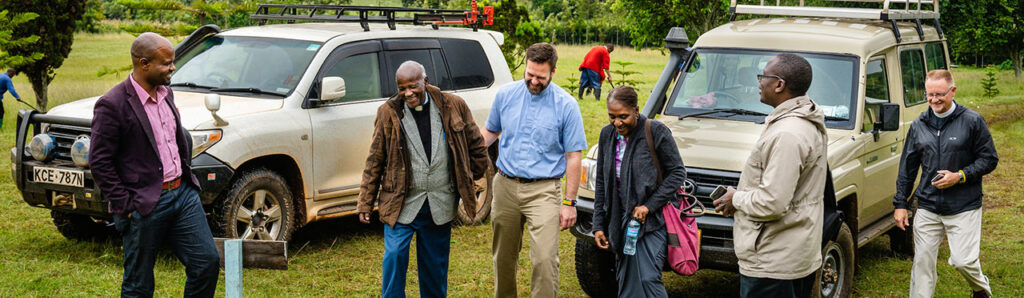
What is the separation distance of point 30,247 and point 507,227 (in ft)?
14.1

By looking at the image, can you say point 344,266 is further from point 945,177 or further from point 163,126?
point 945,177

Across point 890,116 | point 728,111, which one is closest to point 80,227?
point 728,111

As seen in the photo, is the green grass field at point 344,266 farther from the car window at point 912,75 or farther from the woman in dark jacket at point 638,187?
the woman in dark jacket at point 638,187

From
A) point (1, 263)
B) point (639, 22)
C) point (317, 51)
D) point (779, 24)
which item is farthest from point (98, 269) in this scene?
point (639, 22)

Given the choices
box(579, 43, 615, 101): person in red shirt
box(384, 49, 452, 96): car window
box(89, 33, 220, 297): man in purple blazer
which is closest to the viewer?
box(89, 33, 220, 297): man in purple blazer

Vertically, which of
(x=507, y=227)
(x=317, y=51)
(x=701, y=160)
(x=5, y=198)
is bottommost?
(x=5, y=198)

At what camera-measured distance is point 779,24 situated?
7.75m

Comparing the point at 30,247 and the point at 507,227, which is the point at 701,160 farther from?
the point at 30,247

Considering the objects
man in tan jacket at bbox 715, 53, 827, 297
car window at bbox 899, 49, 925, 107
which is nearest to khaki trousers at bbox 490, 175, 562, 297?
man in tan jacket at bbox 715, 53, 827, 297

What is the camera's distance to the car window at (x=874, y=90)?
686 cm

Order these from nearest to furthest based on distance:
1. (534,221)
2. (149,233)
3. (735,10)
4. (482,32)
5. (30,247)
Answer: (149,233) < (534,221) < (30,247) < (735,10) < (482,32)

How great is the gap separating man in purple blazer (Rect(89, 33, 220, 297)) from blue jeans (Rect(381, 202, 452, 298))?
1.00 m

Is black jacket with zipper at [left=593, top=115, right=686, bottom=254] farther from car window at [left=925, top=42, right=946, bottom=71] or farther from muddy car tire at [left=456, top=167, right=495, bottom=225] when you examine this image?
car window at [left=925, top=42, right=946, bottom=71]

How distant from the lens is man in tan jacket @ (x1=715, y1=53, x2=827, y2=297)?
4.05 metres
